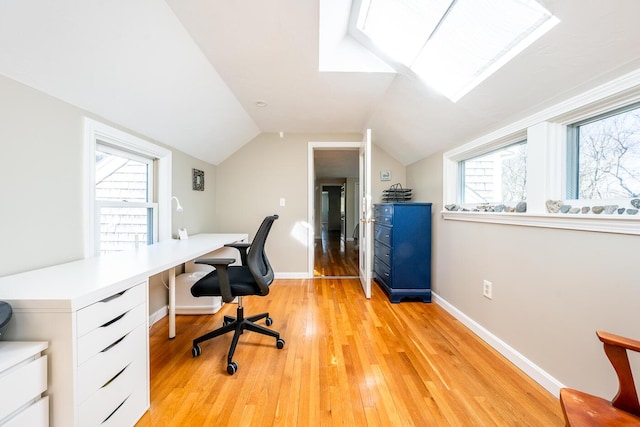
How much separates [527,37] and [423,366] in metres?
1.94

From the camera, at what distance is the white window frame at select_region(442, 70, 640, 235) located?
3.45ft

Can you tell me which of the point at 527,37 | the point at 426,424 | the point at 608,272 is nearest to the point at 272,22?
the point at 527,37

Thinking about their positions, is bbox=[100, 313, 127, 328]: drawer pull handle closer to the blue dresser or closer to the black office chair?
the black office chair

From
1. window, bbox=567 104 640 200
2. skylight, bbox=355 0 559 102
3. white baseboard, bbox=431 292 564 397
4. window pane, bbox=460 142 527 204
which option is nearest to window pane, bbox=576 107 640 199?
window, bbox=567 104 640 200

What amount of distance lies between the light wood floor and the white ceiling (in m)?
1.65

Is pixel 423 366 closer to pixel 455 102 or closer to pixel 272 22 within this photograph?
pixel 455 102

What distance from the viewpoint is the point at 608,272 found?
1093mm

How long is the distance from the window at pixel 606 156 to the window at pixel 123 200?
2.95m

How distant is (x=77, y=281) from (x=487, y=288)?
2.48 m

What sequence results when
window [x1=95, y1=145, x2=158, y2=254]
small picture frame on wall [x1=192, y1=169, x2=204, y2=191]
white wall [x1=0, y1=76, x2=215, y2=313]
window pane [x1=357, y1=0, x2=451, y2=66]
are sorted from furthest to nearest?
small picture frame on wall [x1=192, y1=169, x2=204, y2=191] < window [x1=95, y1=145, x2=158, y2=254] < window pane [x1=357, y1=0, x2=451, y2=66] < white wall [x1=0, y1=76, x2=215, y2=313]

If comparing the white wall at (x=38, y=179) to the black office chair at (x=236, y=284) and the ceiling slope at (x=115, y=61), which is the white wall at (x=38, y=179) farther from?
the black office chair at (x=236, y=284)

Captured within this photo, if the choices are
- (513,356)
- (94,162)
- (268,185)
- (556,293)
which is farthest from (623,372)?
(268,185)

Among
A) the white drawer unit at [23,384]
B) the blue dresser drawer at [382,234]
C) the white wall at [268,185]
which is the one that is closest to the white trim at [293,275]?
the white wall at [268,185]

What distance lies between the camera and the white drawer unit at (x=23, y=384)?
708 mm
